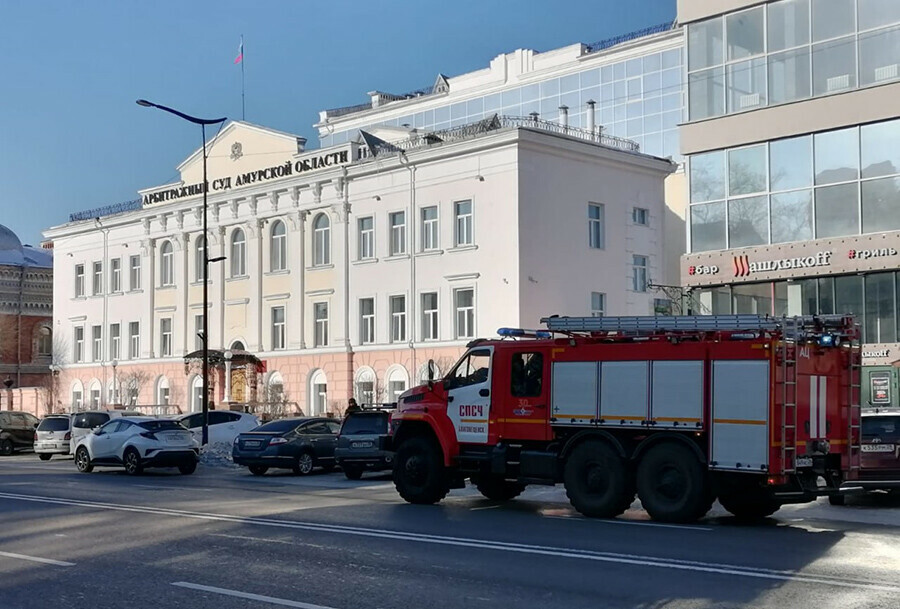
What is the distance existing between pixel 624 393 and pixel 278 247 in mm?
40627

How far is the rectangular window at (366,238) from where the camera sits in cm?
5238

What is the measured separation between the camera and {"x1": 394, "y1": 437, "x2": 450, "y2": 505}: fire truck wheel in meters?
20.3

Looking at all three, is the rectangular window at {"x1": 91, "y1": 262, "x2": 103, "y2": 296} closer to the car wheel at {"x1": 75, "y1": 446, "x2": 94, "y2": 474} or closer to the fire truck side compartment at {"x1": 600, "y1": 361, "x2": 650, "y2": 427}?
the car wheel at {"x1": 75, "y1": 446, "x2": 94, "y2": 474}

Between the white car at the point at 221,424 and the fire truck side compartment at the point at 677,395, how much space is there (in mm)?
23927

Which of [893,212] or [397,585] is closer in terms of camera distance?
[397,585]

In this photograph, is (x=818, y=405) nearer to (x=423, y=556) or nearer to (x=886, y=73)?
(x=423, y=556)

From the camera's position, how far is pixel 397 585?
37.4 feet

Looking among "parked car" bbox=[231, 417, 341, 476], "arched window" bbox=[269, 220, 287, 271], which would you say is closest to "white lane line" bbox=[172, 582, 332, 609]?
"parked car" bbox=[231, 417, 341, 476]

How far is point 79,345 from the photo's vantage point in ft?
229

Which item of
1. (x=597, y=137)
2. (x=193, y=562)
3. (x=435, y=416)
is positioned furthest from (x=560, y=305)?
(x=193, y=562)

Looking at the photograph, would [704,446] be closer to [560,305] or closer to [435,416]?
[435,416]

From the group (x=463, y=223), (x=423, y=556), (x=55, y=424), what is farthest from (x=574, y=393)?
(x=463, y=223)

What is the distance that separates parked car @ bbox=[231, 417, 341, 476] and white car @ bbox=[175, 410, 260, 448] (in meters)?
8.39

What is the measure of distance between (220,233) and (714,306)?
102 feet
